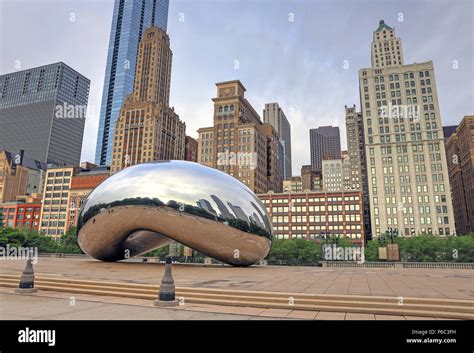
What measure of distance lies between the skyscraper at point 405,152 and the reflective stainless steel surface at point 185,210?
8498 centimetres

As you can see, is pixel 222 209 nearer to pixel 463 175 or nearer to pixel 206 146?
pixel 206 146

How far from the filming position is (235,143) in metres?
119

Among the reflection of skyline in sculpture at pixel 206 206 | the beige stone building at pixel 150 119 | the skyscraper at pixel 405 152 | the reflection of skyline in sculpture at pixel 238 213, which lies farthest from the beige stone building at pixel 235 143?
the reflection of skyline in sculpture at pixel 206 206

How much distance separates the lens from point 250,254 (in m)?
19.2

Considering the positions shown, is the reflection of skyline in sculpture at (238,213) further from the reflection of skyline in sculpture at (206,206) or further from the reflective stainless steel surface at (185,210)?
the reflection of skyline in sculpture at (206,206)

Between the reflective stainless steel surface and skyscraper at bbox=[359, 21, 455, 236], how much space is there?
8498 centimetres

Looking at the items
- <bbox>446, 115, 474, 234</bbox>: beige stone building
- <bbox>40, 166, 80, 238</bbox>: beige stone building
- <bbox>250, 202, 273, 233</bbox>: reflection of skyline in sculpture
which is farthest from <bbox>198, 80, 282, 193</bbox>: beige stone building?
<bbox>250, 202, 273, 233</bbox>: reflection of skyline in sculpture

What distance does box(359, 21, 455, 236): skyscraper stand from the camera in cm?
9375

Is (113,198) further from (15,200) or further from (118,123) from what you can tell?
(15,200)

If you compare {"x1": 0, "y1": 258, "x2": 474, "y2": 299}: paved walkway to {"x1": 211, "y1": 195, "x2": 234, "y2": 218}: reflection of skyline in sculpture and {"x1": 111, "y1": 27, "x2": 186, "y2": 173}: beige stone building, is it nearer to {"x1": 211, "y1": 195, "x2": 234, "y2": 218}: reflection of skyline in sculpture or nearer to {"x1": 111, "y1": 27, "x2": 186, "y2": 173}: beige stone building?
{"x1": 211, "y1": 195, "x2": 234, "y2": 218}: reflection of skyline in sculpture

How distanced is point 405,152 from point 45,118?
18229 centimetres

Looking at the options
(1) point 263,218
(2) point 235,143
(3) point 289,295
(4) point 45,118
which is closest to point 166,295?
(3) point 289,295
